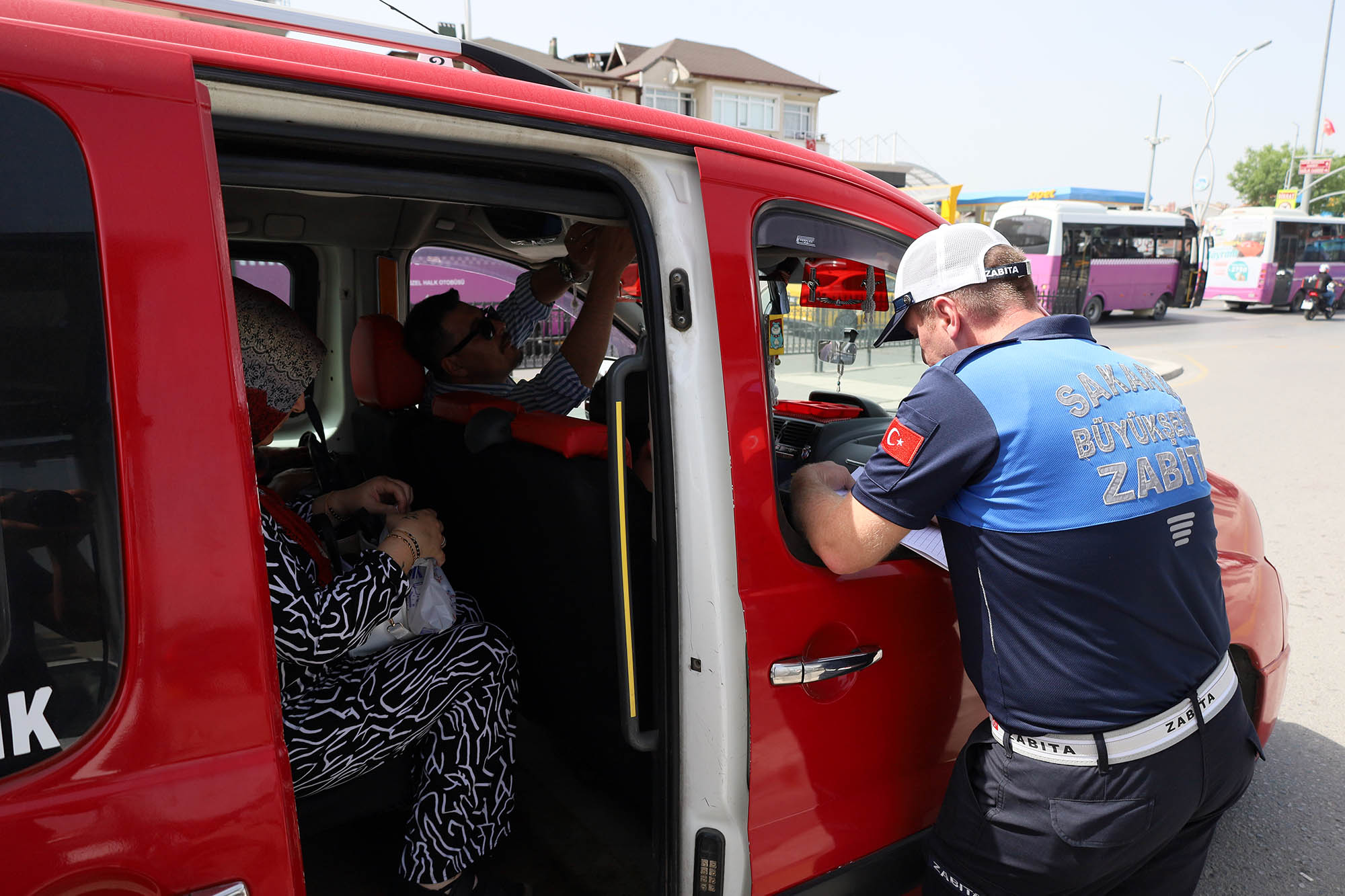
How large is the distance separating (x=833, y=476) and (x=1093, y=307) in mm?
24555

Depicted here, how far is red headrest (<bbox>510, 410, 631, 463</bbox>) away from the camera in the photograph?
6.27 feet

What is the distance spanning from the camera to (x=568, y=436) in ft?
6.27

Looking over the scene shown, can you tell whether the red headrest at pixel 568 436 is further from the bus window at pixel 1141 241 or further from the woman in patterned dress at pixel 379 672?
the bus window at pixel 1141 241

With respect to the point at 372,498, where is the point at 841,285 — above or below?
above

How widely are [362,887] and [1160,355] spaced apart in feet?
56.4

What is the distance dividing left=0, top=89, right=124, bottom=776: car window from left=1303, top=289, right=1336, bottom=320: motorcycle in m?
30.4

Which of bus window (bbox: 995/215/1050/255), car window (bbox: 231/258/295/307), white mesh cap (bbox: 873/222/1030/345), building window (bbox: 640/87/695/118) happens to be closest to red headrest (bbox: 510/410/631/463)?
white mesh cap (bbox: 873/222/1030/345)

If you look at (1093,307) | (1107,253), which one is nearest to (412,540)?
(1107,253)

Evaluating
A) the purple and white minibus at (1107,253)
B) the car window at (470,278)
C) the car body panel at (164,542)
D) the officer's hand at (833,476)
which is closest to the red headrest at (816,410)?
the car window at (470,278)

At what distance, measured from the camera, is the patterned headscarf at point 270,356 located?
1722 millimetres

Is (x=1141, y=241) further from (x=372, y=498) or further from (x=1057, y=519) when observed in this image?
(x=372, y=498)

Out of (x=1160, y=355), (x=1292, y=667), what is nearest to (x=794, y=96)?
(x=1160, y=355)

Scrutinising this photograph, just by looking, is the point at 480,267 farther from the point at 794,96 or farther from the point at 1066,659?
the point at 794,96

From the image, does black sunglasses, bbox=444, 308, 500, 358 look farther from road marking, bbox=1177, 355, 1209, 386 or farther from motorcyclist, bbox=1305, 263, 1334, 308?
motorcyclist, bbox=1305, 263, 1334, 308
